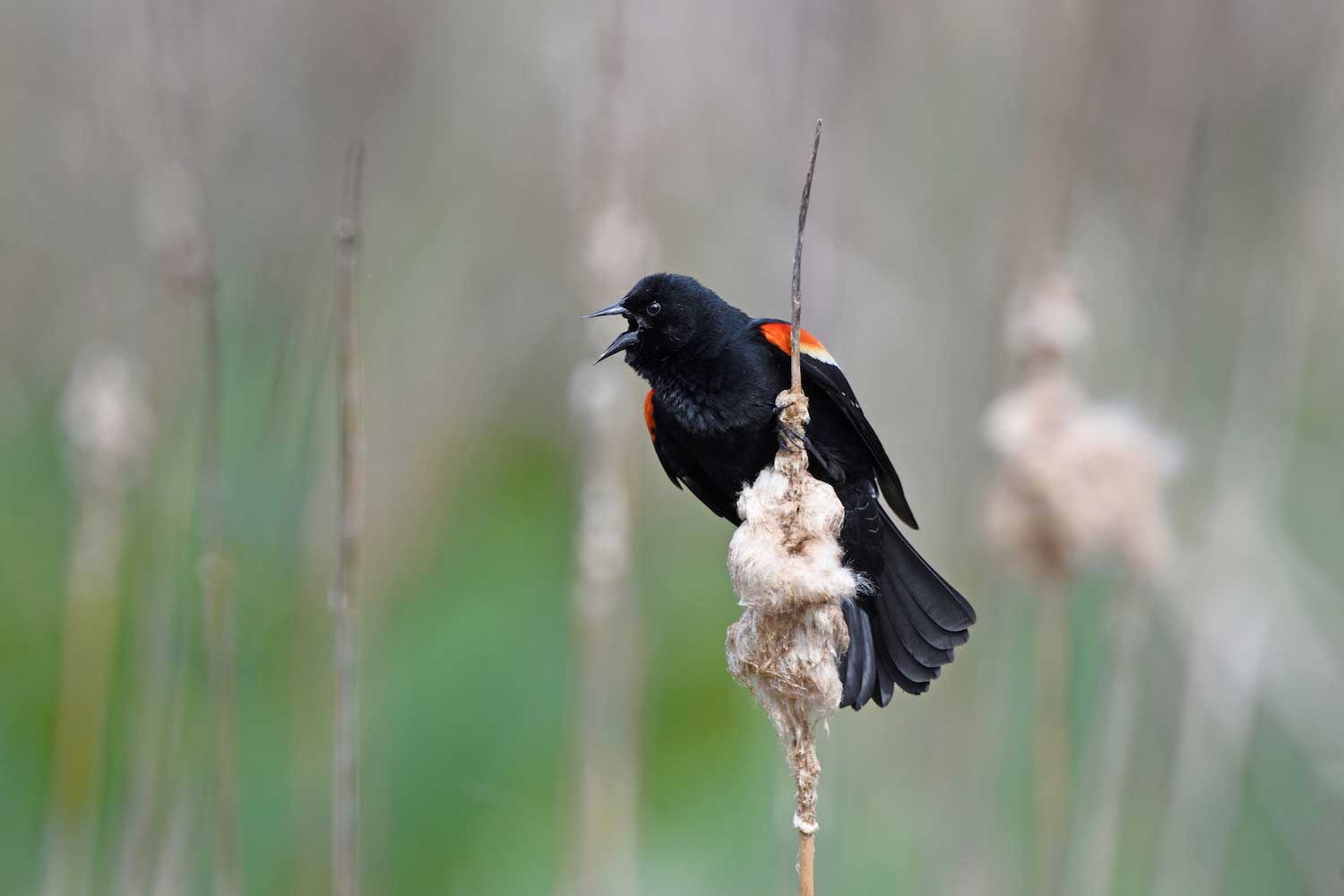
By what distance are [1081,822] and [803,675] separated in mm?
1373

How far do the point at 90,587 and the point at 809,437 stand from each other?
1534 millimetres

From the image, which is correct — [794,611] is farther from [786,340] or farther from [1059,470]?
[1059,470]

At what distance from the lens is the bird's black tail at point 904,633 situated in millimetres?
2105

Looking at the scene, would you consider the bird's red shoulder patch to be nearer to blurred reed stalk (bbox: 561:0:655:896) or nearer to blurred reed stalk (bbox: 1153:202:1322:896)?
blurred reed stalk (bbox: 561:0:655:896)

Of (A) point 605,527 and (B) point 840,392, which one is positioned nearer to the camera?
(B) point 840,392

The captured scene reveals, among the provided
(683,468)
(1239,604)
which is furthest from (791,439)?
(1239,604)

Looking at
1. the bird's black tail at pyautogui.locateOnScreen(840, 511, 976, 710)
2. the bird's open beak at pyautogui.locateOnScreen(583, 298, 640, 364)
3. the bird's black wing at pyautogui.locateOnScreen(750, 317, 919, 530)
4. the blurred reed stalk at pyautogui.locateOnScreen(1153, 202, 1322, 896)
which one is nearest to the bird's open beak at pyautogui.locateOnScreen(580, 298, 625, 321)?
the bird's open beak at pyautogui.locateOnScreen(583, 298, 640, 364)

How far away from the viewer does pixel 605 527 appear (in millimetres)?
2256

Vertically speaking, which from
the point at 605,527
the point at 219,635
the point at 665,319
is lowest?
the point at 219,635

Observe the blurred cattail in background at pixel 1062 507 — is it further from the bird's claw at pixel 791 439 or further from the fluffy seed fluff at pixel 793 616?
the fluffy seed fluff at pixel 793 616

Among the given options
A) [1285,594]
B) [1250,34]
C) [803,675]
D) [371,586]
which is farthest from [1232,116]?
[371,586]

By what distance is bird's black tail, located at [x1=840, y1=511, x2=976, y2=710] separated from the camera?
211cm

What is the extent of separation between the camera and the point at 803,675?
1.51 m

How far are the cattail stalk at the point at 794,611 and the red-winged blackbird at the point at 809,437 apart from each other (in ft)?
1.34
